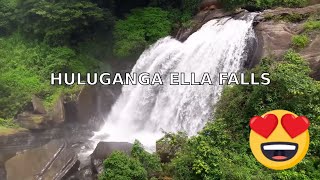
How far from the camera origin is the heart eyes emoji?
19.7 ft

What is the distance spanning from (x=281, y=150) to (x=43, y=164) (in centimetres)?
846

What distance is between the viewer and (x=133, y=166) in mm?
8906

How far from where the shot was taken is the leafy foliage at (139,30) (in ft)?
56.0

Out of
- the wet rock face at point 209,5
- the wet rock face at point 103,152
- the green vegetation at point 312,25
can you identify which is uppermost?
the wet rock face at point 209,5

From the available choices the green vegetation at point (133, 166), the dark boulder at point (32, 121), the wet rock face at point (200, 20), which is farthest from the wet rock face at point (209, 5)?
the green vegetation at point (133, 166)

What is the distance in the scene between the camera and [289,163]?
594 cm

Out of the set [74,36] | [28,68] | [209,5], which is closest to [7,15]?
[28,68]

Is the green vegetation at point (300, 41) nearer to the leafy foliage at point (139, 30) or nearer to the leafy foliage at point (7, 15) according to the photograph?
the leafy foliage at point (139, 30)

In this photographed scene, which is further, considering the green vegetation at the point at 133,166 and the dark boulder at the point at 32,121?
the dark boulder at the point at 32,121

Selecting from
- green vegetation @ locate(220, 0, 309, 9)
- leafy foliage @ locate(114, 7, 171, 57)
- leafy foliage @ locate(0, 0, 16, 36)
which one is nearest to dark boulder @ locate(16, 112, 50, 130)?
leafy foliage @ locate(114, 7, 171, 57)

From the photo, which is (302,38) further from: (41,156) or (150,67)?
(41,156)

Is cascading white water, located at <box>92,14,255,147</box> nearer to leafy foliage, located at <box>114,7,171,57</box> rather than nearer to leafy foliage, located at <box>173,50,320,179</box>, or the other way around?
leafy foliage, located at <box>114,7,171,57</box>

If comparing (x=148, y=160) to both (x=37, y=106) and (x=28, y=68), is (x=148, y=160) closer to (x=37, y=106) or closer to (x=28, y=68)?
(x=37, y=106)

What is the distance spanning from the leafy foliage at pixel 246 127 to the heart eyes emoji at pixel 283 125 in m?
1.89
